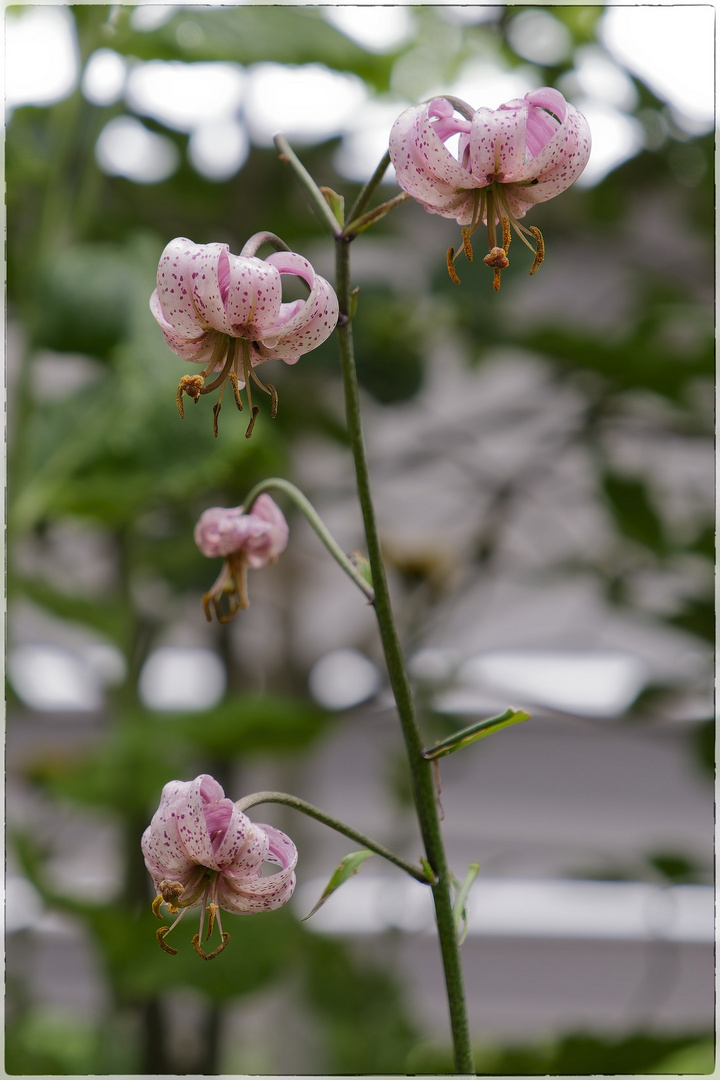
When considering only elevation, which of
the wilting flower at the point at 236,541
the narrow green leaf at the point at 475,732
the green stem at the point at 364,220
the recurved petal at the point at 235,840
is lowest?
the recurved petal at the point at 235,840

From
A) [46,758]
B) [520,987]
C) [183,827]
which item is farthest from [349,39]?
[520,987]

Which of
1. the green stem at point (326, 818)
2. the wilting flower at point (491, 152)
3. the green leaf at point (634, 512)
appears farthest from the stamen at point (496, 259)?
the green leaf at point (634, 512)

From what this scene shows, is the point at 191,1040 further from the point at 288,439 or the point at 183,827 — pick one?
the point at 183,827

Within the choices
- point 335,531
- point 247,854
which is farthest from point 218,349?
point 335,531

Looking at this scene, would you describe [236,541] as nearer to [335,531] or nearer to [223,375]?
[223,375]

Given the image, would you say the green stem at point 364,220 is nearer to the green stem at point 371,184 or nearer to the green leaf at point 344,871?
the green stem at point 371,184

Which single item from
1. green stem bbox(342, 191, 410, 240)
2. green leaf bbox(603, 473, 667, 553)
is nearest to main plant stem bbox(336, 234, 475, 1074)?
green stem bbox(342, 191, 410, 240)

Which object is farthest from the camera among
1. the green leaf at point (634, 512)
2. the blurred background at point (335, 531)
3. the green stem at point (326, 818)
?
the green leaf at point (634, 512)
